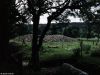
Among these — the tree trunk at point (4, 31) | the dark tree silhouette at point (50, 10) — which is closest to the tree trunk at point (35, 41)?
the dark tree silhouette at point (50, 10)

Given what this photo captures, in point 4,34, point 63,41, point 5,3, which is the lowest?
→ point 63,41

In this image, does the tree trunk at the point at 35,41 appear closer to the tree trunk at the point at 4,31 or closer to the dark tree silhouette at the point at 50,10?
the dark tree silhouette at the point at 50,10

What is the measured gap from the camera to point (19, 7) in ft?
55.3

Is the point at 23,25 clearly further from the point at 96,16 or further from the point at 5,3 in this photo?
the point at 5,3

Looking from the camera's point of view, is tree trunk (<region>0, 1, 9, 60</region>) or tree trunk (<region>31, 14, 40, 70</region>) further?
tree trunk (<region>31, 14, 40, 70</region>)

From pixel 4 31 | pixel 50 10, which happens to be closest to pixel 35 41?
pixel 50 10

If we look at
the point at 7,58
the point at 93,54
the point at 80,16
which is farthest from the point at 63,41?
the point at 7,58

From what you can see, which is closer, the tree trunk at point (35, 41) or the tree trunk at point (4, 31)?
the tree trunk at point (4, 31)

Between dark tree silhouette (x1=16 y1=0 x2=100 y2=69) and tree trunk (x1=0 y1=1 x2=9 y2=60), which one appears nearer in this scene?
tree trunk (x1=0 y1=1 x2=9 y2=60)

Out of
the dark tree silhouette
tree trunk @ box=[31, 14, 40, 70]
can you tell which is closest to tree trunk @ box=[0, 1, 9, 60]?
the dark tree silhouette

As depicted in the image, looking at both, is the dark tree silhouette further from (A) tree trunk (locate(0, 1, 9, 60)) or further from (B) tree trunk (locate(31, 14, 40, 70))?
(A) tree trunk (locate(0, 1, 9, 60))

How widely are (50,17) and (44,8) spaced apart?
1.58 meters

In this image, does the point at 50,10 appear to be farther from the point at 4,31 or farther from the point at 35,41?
the point at 4,31

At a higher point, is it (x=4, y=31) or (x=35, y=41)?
(x=4, y=31)
